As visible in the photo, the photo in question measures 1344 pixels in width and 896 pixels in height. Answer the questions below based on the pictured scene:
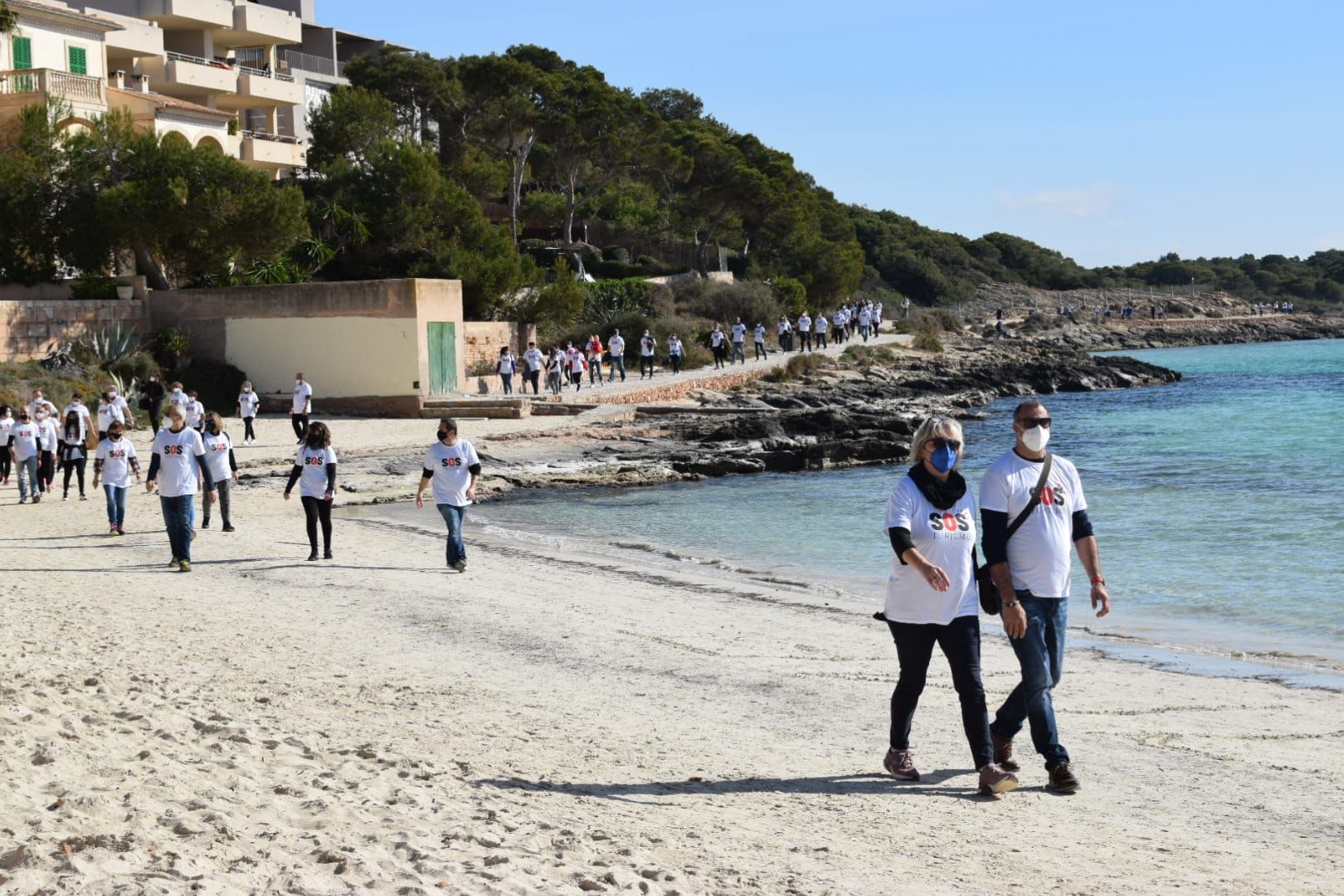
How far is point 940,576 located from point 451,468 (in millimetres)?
7660

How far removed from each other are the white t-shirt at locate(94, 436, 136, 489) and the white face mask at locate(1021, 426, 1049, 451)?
12655 mm

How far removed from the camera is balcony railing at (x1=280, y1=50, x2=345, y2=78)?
59219 millimetres

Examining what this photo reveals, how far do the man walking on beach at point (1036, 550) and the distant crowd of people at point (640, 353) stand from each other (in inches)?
1113

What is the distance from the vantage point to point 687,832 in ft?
18.5

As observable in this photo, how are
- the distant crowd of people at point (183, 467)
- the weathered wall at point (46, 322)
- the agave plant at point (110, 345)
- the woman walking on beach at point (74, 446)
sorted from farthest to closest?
1. the agave plant at point (110, 345)
2. the weathered wall at point (46, 322)
3. the woman walking on beach at point (74, 446)
4. the distant crowd of people at point (183, 467)

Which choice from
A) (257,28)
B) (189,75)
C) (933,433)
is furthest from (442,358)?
(933,433)

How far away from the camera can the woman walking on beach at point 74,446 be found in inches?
766

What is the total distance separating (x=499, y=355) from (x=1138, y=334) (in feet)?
269

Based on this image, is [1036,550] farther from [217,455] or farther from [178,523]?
[217,455]

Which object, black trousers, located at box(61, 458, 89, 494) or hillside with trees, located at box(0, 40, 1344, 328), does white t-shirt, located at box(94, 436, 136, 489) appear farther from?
hillside with trees, located at box(0, 40, 1344, 328)

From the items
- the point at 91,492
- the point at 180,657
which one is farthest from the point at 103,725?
the point at 91,492

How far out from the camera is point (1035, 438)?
20.0 ft

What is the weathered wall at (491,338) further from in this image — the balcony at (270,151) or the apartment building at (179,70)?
the balcony at (270,151)

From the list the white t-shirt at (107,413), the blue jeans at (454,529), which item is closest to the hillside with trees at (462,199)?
the white t-shirt at (107,413)
